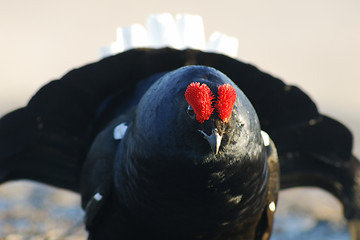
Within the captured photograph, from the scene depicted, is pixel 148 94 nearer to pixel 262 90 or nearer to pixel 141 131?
pixel 141 131

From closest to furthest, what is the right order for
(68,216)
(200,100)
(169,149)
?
1. (200,100)
2. (169,149)
3. (68,216)

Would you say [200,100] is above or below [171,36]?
above

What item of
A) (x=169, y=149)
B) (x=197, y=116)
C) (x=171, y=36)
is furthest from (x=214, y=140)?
(x=171, y=36)

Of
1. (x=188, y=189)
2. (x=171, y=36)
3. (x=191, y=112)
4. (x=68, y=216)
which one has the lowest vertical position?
(x=68, y=216)

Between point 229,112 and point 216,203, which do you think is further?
point 216,203

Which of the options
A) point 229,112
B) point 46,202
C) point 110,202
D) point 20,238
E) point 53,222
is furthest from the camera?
point 46,202

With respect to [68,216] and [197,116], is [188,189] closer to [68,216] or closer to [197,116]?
[197,116]

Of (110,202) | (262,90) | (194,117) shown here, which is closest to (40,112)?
(110,202)
